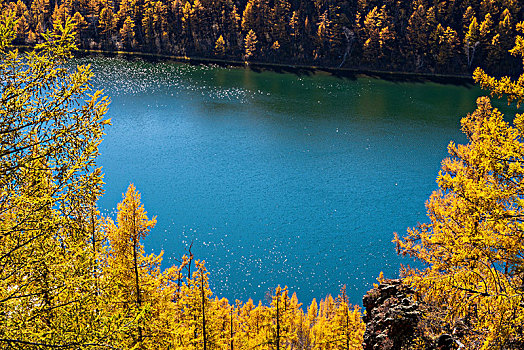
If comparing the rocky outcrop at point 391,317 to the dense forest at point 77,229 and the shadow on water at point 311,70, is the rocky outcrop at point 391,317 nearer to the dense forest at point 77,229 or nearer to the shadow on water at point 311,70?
the dense forest at point 77,229

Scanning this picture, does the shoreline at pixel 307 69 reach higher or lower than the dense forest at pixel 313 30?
lower

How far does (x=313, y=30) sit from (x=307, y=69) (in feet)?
64.4

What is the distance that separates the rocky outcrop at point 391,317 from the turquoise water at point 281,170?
21.8 metres

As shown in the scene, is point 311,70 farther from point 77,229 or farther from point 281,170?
point 77,229

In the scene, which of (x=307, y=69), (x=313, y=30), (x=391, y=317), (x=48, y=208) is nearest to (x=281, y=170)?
(x=391, y=317)

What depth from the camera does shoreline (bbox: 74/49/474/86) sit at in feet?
361

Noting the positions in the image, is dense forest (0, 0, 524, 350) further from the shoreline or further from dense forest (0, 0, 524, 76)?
dense forest (0, 0, 524, 76)

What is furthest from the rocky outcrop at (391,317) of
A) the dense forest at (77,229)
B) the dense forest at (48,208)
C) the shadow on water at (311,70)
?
the shadow on water at (311,70)

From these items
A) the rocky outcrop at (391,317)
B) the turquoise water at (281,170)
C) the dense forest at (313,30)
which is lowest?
the turquoise water at (281,170)

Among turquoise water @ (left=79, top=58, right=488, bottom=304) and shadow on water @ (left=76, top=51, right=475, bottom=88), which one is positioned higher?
shadow on water @ (left=76, top=51, right=475, bottom=88)

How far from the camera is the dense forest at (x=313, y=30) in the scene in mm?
117750

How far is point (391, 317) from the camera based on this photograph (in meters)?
13.4

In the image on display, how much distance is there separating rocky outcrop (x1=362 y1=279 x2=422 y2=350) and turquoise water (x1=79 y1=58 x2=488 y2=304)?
21776 mm

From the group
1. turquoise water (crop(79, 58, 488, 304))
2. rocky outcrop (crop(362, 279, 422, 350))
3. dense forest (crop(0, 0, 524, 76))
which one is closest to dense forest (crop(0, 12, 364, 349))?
rocky outcrop (crop(362, 279, 422, 350))
